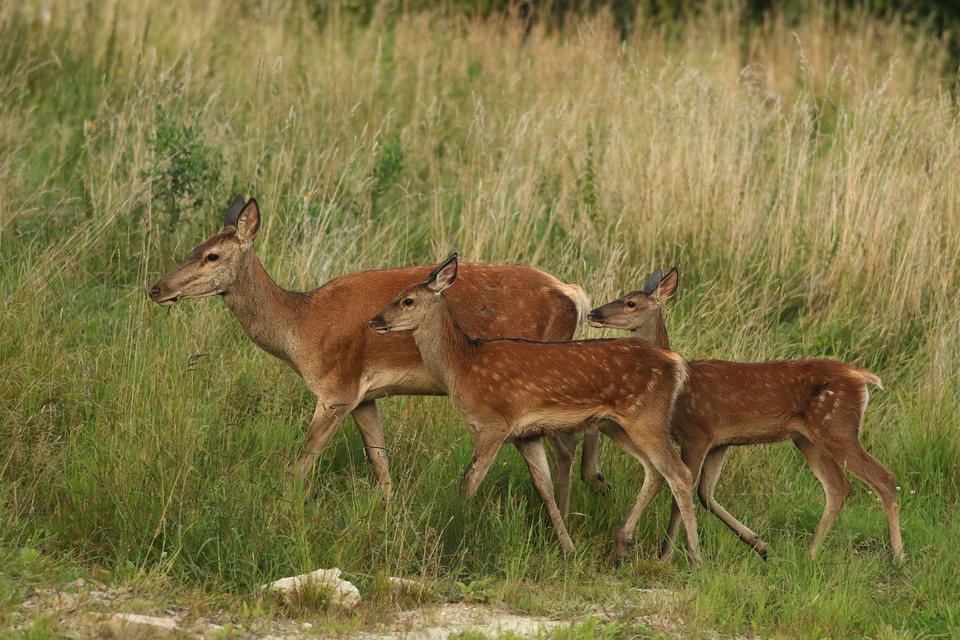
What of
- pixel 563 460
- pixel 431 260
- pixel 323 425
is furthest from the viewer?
pixel 431 260

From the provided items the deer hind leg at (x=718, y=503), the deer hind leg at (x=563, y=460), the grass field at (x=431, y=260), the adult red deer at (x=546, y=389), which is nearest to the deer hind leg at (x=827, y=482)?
the grass field at (x=431, y=260)

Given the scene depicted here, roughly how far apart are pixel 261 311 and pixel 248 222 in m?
0.49

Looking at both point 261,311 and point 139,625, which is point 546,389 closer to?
point 261,311

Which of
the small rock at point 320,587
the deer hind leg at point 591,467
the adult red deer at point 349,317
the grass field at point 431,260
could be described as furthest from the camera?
the deer hind leg at point 591,467

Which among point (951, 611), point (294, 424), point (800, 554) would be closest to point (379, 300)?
point (294, 424)

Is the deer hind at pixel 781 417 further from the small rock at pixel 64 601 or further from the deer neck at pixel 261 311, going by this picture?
the small rock at pixel 64 601

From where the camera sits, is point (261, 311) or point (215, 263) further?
point (261, 311)

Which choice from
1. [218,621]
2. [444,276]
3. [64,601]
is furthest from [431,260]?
[64,601]

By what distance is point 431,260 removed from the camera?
10062 mm

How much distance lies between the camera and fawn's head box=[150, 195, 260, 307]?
695cm

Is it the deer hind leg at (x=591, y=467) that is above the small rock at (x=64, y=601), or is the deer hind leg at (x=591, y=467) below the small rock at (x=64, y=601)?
below

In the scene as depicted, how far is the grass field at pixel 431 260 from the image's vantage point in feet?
20.3

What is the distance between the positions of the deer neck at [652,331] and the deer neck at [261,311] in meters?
2.09

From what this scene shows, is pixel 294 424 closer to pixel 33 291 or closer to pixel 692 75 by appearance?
pixel 33 291
